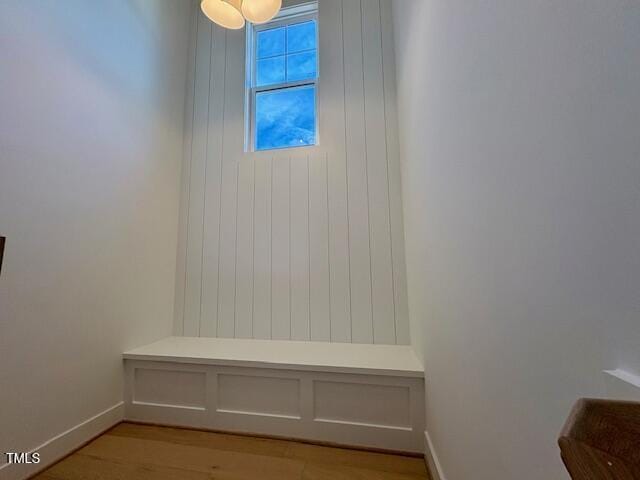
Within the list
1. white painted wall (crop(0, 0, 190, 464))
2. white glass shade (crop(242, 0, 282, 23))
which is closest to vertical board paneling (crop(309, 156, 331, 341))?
white glass shade (crop(242, 0, 282, 23))

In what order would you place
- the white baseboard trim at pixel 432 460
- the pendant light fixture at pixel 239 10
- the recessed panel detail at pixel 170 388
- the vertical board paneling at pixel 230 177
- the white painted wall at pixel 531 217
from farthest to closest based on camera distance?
the vertical board paneling at pixel 230 177
the pendant light fixture at pixel 239 10
the recessed panel detail at pixel 170 388
the white baseboard trim at pixel 432 460
the white painted wall at pixel 531 217

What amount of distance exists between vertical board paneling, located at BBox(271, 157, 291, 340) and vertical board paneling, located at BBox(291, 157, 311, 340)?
39 millimetres

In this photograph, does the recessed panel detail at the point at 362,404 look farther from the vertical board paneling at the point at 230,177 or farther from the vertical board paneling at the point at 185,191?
the vertical board paneling at the point at 185,191

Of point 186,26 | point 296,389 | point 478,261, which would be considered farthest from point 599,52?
point 186,26

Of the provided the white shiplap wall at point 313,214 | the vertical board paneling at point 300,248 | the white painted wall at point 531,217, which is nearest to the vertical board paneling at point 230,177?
the white shiplap wall at point 313,214

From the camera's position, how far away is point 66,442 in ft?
4.91

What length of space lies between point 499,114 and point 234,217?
6.92ft

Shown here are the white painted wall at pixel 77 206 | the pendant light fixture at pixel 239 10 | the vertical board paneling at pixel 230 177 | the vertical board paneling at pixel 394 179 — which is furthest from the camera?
the vertical board paneling at pixel 230 177

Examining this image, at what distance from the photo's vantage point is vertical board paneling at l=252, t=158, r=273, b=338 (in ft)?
7.43

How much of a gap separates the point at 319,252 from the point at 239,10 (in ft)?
6.01

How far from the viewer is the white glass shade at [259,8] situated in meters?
1.90

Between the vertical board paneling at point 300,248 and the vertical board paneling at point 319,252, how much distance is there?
0.11 feet

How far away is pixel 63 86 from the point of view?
1.57m

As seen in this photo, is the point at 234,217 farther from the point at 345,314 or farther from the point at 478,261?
the point at 478,261
